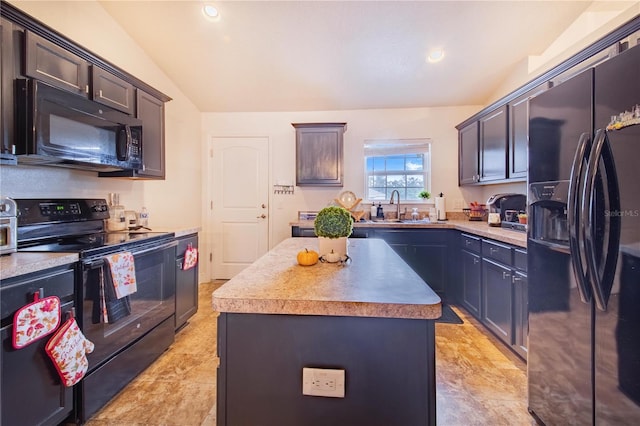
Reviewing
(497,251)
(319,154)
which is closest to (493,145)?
(497,251)

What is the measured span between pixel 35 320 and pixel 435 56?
3.66 metres

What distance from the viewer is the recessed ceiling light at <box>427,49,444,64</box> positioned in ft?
9.22

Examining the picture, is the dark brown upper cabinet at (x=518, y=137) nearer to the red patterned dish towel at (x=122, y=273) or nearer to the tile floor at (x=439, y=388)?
the tile floor at (x=439, y=388)

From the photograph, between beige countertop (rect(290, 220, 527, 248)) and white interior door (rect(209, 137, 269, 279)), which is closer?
beige countertop (rect(290, 220, 527, 248))

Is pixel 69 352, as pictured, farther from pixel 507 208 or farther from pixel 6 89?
pixel 507 208

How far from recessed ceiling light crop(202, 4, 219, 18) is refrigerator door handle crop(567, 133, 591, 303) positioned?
2.85 m

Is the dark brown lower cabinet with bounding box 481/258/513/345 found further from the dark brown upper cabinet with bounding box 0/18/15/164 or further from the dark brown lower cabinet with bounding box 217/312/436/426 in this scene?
the dark brown upper cabinet with bounding box 0/18/15/164

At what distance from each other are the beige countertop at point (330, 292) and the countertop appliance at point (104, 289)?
1011mm

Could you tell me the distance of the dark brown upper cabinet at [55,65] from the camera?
1.50 m

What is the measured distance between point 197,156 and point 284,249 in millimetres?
2892

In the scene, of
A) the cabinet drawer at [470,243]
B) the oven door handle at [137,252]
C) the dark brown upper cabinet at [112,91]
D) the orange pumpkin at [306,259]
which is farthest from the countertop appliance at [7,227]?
the cabinet drawer at [470,243]

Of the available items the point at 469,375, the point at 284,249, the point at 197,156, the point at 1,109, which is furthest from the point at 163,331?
the point at 197,156

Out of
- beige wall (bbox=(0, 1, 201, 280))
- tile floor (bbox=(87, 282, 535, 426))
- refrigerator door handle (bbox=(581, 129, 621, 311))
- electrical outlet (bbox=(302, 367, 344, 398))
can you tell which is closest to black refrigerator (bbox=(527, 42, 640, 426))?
refrigerator door handle (bbox=(581, 129, 621, 311))

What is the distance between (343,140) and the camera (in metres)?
3.75
